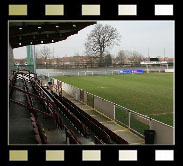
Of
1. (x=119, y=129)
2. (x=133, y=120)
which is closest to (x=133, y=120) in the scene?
(x=133, y=120)

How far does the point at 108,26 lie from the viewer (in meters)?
71.6

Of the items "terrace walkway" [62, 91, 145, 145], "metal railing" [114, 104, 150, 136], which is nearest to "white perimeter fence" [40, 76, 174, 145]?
"metal railing" [114, 104, 150, 136]

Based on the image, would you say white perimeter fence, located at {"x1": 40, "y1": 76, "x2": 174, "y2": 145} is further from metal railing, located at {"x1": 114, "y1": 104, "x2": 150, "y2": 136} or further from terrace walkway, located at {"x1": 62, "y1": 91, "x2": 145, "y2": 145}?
terrace walkway, located at {"x1": 62, "y1": 91, "x2": 145, "y2": 145}

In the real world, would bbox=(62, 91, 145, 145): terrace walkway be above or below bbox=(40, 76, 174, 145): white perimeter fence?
below

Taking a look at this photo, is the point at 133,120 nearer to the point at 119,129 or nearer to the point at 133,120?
the point at 133,120

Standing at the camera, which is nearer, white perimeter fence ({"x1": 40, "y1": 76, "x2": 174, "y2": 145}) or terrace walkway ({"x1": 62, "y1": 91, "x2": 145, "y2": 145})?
white perimeter fence ({"x1": 40, "y1": 76, "x2": 174, "y2": 145})

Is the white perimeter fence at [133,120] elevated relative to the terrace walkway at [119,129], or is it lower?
elevated

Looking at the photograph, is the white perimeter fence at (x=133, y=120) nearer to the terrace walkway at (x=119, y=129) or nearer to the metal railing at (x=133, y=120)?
the metal railing at (x=133, y=120)

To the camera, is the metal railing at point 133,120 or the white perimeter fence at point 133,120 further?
the metal railing at point 133,120

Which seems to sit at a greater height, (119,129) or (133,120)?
(133,120)

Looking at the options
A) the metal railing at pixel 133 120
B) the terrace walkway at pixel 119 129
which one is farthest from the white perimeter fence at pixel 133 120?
the terrace walkway at pixel 119 129

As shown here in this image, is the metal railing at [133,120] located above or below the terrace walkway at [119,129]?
above

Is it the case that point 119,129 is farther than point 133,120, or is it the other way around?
point 119,129
